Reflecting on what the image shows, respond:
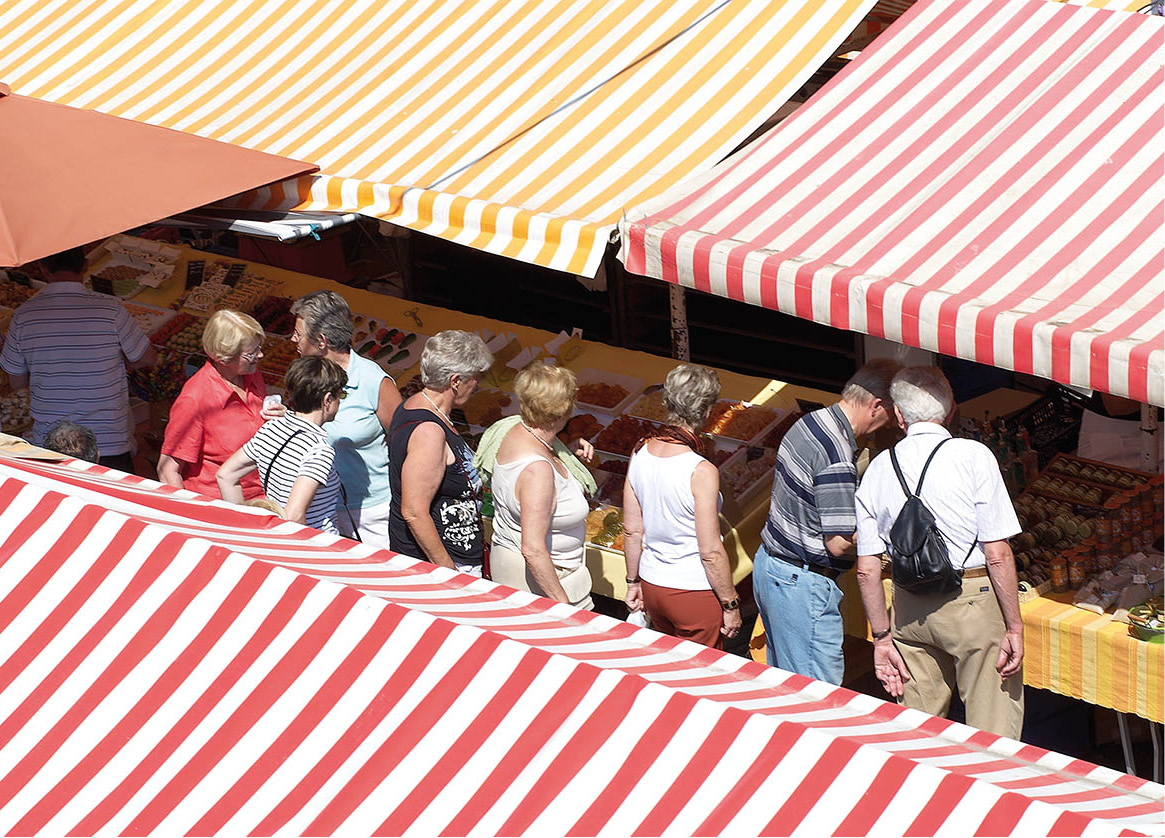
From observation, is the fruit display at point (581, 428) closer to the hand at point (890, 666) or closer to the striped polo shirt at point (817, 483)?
the striped polo shirt at point (817, 483)

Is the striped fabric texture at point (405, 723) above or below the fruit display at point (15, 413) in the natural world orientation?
above

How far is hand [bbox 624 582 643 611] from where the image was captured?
17.8 ft

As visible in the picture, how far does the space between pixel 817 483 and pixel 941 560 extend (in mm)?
501

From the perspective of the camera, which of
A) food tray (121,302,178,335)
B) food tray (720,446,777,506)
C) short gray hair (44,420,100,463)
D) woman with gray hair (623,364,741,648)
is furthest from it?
food tray (121,302,178,335)

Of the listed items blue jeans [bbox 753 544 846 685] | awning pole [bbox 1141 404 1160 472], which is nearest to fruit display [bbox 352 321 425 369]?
blue jeans [bbox 753 544 846 685]

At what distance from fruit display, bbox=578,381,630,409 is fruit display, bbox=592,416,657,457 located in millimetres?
227

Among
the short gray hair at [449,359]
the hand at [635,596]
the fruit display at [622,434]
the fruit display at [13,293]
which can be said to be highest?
the short gray hair at [449,359]

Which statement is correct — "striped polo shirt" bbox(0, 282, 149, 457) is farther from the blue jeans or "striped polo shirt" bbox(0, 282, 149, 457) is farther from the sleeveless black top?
the blue jeans

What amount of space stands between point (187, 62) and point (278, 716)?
525 cm

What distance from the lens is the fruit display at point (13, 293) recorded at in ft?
28.3

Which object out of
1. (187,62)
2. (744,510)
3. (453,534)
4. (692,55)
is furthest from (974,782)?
(187,62)

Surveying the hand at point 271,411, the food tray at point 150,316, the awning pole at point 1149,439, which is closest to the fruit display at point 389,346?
the food tray at point 150,316

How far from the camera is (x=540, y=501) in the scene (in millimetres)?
4973

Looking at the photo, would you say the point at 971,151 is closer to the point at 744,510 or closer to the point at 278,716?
the point at 744,510
